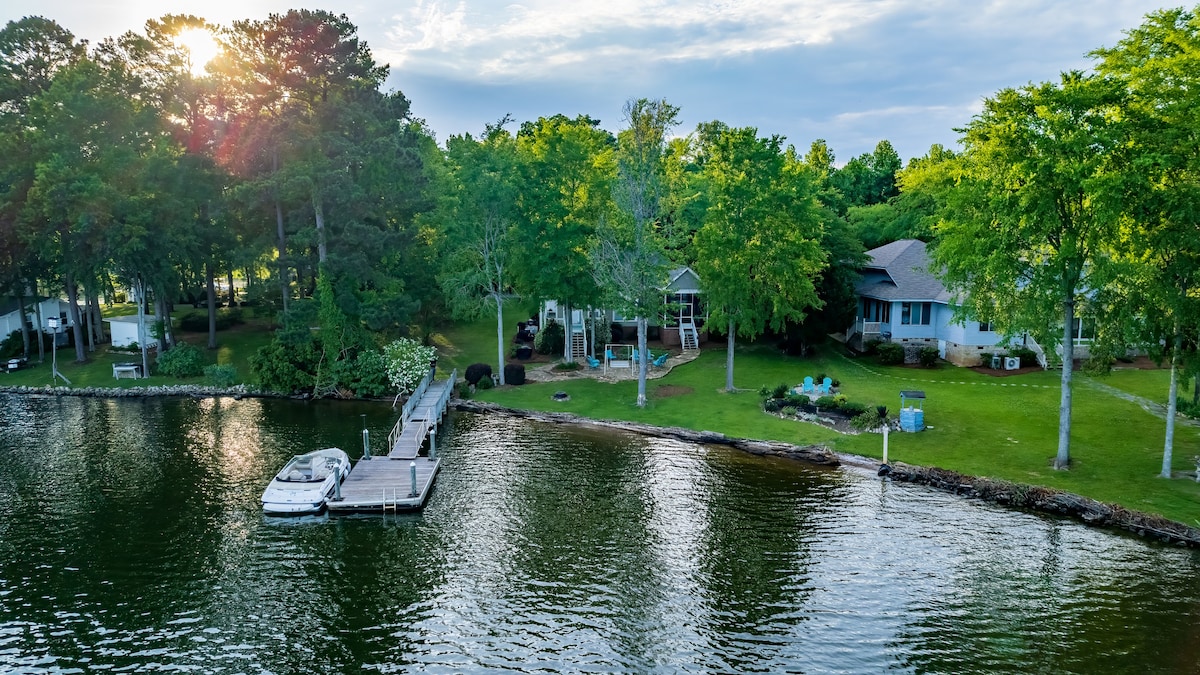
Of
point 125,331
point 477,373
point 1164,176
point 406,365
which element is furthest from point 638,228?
point 125,331

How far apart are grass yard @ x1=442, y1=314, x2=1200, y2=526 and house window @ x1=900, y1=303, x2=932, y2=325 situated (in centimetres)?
395

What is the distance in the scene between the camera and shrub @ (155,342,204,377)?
156ft

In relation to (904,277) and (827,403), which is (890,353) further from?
(827,403)

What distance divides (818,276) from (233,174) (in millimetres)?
39926

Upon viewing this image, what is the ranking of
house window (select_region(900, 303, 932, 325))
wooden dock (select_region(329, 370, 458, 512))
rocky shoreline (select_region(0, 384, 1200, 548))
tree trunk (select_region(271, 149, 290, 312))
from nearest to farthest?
rocky shoreline (select_region(0, 384, 1200, 548))
wooden dock (select_region(329, 370, 458, 512))
tree trunk (select_region(271, 149, 290, 312))
house window (select_region(900, 303, 932, 325))

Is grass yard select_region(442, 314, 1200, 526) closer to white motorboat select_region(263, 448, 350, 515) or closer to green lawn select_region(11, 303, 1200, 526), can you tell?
green lawn select_region(11, 303, 1200, 526)

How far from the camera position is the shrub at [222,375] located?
149 feet

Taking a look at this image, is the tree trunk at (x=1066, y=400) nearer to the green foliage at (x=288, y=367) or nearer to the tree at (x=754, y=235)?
the tree at (x=754, y=235)

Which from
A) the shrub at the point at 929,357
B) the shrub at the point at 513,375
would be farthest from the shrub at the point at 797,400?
the shrub at the point at 513,375

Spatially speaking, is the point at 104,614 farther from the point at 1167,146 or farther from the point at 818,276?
the point at 818,276

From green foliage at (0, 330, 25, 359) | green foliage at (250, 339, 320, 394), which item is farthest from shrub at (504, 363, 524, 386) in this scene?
green foliage at (0, 330, 25, 359)

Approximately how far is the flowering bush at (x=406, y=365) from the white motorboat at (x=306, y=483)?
13.3 meters

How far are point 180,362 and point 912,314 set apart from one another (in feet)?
161

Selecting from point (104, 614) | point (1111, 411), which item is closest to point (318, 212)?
point (104, 614)
